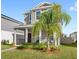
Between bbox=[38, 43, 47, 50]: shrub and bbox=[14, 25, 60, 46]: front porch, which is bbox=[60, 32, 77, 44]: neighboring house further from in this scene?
bbox=[38, 43, 47, 50]: shrub

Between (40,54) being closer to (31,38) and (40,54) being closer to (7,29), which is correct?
(31,38)

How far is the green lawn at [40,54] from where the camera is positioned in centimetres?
249

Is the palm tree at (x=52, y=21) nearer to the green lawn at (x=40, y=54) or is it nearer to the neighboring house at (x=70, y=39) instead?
the neighboring house at (x=70, y=39)

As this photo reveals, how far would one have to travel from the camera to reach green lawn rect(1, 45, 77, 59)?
8.16ft

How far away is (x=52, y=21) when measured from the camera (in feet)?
9.32

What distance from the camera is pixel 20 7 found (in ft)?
8.76

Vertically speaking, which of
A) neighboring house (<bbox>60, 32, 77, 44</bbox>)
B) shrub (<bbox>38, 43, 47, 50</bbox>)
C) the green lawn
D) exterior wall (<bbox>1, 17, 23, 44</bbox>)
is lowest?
the green lawn

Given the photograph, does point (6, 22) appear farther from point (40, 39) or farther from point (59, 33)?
point (59, 33)

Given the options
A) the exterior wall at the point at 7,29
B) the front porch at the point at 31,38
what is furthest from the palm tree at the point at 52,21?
the exterior wall at the point at 7,29

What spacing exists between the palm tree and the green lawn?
228 mm

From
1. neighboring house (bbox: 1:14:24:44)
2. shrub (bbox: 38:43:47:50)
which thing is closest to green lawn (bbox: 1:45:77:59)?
shrub (bbox: 38:43:47:50)

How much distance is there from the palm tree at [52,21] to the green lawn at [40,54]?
23 centimetres

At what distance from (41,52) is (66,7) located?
2.34 ft

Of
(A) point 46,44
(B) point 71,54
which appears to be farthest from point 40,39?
(B) point 71,54
